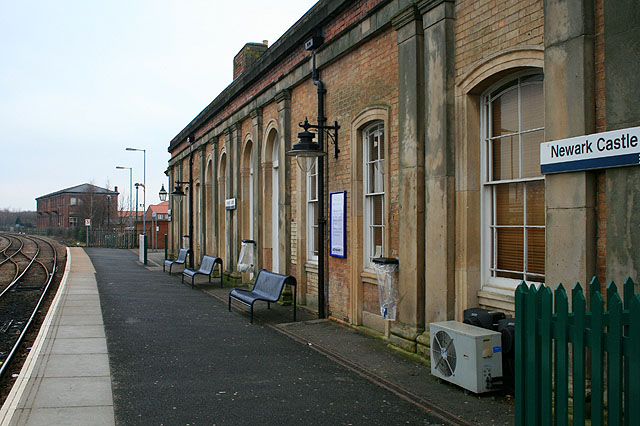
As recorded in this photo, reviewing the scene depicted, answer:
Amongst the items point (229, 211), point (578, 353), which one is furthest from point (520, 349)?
point (229, 211)

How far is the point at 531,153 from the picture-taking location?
648 cm

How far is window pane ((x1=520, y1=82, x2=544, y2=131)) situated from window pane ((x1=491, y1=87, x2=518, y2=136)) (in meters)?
0.15

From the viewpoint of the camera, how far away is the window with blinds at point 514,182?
6402 millimetres

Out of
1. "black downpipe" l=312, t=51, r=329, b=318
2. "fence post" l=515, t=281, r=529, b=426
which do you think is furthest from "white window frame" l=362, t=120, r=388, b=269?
"fence post" l=515, t=281, r=529, b=426

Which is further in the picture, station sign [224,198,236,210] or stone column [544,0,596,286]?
station sign [224,198,236,210]

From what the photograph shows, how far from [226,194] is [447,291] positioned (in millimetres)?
12663

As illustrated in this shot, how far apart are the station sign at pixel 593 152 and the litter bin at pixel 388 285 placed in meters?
3.25

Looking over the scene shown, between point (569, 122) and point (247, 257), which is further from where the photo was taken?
point (247, 257)

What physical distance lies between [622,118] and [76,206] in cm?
9988

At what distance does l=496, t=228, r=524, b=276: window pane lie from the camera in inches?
262

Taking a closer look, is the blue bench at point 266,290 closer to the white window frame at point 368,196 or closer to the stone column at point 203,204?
the white window frame at point 368,196

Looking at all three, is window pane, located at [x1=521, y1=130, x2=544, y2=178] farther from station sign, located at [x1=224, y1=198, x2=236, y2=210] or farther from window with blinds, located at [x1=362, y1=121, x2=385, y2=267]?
station sign, located at [x1=224, y1=198, x2=236, y2=210]

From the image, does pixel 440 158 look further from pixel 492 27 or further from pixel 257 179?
pixel 257 179

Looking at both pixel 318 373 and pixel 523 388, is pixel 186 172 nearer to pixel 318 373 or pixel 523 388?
pixel 318 373
